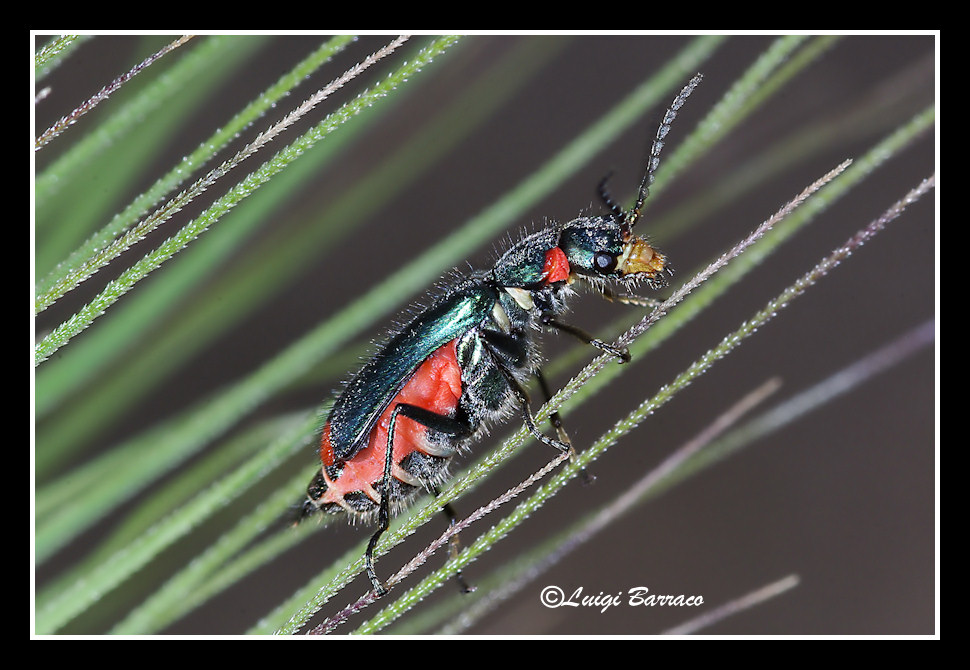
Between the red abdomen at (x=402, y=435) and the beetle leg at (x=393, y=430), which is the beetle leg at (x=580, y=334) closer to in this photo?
the red abdomen at (x=402, y=435)

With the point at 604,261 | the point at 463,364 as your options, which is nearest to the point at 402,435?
the point at 463,364

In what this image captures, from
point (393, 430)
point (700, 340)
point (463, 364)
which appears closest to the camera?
point (393, 430)

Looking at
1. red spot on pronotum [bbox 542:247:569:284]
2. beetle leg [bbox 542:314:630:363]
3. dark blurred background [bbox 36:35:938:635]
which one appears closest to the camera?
beetle leg [bbox 542:314:630:363]

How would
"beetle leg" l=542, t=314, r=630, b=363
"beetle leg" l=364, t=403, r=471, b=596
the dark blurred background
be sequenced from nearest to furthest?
"beetle leg" l=542, t=314, r=630, b=363
"beetle leg" l=364, t=403, r=471, b=596
the dark blurred background

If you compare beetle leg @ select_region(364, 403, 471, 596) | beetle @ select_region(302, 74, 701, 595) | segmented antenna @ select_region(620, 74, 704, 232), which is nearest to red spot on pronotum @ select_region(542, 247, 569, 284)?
beetle @ select_region(302, 74, 701, 595)

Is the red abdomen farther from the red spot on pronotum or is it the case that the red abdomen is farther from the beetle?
the red spot on pronotum

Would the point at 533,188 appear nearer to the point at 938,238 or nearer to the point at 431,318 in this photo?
the point at 431,318

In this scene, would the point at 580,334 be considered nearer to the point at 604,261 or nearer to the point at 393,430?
the point at 604,261

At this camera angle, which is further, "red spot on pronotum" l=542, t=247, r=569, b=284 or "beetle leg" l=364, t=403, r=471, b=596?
"red spot on pronotum" l=542, t=247, r=569, b=284
